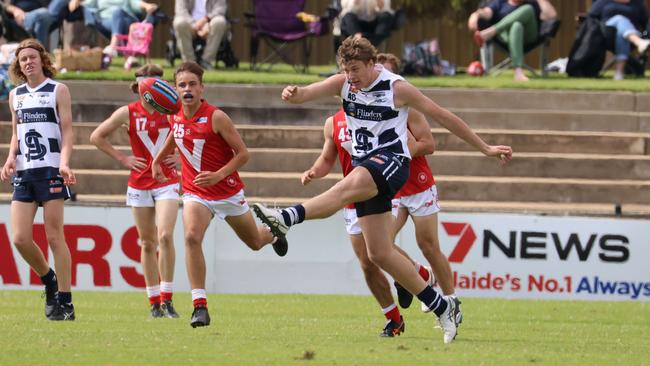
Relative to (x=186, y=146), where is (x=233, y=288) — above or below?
below

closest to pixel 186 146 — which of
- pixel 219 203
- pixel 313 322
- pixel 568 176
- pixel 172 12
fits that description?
pixel 219 203

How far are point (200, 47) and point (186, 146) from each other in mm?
12157

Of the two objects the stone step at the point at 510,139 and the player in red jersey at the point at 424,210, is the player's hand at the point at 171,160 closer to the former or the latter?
the player in red jersey at the point at 424,210

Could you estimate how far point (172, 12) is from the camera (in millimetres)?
30812

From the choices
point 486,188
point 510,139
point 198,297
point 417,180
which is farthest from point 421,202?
point 510,139

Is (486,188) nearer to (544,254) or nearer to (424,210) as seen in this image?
(544,254)

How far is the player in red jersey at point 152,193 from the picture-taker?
13.2 meters

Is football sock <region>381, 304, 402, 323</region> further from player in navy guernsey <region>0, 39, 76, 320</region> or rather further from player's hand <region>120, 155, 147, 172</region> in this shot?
player's hand <region>120, 155, 147, 172</region>

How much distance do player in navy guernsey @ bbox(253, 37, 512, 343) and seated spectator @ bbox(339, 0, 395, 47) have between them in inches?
488

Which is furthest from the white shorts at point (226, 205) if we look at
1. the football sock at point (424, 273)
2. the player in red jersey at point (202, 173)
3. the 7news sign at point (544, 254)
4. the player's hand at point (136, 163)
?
the 7news sign at point (544, 254)

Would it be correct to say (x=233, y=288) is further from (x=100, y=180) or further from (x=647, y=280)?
(x=647, y=280)

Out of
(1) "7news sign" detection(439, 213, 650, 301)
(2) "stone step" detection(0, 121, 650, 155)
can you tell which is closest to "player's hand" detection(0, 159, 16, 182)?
(1) "7news sign" detection(439, 213, 650, 301)

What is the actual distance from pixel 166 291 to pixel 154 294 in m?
0.25

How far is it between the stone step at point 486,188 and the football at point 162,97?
22.1 feet
